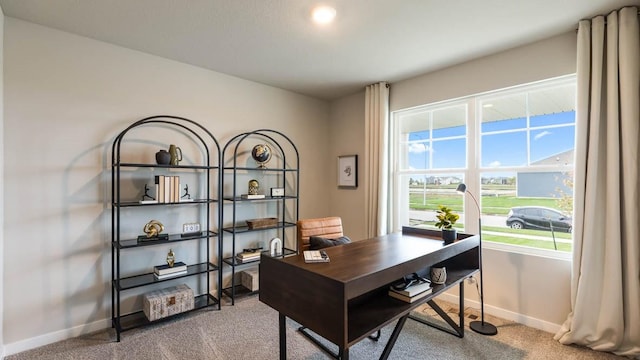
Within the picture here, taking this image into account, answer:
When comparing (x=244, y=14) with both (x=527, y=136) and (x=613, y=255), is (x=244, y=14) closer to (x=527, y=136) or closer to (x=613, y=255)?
(x=527, y=136)

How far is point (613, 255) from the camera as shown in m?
2.25

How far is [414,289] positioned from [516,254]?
1.57 m

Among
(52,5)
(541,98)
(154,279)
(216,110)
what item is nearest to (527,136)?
(541,98)

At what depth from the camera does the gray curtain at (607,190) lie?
2.20 m

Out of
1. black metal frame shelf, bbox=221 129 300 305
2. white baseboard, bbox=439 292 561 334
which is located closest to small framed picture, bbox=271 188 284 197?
black metal frame shelf, bbox=221 129 300 305

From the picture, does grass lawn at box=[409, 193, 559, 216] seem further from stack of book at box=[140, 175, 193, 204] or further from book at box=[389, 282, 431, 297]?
stack of book at box=[140, 175, 193, 204]

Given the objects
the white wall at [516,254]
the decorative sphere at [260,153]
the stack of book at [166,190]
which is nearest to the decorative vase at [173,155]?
the stack of book at [166,190]

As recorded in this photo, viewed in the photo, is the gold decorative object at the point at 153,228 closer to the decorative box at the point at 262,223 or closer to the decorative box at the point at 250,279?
the decorative box at the point at 262,223

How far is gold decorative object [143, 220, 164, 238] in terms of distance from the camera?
2775mm

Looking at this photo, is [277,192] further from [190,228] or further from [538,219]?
[538,219]

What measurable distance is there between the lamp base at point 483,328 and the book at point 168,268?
2755 millimetres

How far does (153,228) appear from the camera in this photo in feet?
9.17

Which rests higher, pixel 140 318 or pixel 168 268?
pixel 168 268

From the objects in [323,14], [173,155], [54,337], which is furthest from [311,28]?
[54,337]
